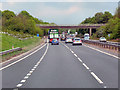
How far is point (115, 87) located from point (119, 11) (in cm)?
9004

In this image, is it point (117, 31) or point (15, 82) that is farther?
point (117, 31)

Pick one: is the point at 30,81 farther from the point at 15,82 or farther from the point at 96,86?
the point at 96,86

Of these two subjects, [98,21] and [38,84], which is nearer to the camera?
[38,84]

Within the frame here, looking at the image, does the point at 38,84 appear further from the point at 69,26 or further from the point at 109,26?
Result: the point at 69,26

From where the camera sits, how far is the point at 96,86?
8.70 metres

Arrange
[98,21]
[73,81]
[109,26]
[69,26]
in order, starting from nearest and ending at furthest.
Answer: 1. [73,81]
2. [109,26]
3. [69,26]
4. [98,21]

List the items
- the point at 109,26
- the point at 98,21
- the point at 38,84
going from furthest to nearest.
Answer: the point at 98,21
the point at 109,26
the point at 38,84

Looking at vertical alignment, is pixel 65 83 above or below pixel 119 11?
below

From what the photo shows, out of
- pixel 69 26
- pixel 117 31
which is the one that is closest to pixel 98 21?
pixel 69 26

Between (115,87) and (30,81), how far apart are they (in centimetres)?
342

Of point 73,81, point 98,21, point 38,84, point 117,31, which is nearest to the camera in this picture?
point 38,84

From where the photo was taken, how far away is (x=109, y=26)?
3610 inches

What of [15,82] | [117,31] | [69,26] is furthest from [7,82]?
[69,26]

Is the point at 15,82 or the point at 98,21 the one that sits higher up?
the point at 98,21
